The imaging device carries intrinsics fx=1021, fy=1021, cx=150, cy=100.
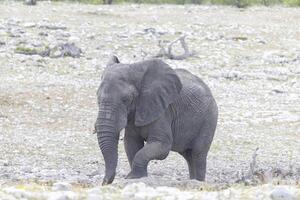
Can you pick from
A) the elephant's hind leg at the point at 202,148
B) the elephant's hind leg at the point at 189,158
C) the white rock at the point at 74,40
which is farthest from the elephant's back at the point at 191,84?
the white rock at the point at 74,40

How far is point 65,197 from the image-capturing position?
7.67 m

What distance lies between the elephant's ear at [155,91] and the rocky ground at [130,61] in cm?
83

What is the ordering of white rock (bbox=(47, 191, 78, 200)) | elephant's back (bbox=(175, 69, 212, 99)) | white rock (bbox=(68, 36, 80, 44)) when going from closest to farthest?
white rock (bbox=(47, 191, 78, 200))
elephant's back (bbox=(175, 69, 212, 99))
white rock (bbox=(68, 36, 80, 44))

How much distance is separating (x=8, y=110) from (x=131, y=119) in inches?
269

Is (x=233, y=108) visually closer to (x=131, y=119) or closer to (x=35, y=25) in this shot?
(x=131, y=119)

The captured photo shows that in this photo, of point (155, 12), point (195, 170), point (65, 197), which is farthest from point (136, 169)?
point (155, 12)

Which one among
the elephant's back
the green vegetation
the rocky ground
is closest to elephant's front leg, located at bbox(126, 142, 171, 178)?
the rocky ground

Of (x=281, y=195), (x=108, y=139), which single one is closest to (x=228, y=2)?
(x=108, y=139)

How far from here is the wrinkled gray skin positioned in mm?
10969

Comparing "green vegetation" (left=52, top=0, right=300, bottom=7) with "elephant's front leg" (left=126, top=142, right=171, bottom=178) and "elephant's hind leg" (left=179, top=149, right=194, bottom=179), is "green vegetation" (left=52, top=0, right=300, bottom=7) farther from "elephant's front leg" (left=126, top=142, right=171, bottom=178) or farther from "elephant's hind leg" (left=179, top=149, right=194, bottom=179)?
"elephant's front leg" (left=126, top=142, right=171, bottom=178)

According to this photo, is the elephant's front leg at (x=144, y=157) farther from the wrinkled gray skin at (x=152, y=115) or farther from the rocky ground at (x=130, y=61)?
the rocky ground at (x=130, y=61)

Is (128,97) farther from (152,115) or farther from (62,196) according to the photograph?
(62,196)

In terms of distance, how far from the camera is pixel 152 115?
38.1ft

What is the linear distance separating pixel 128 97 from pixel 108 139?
0.65 metres
